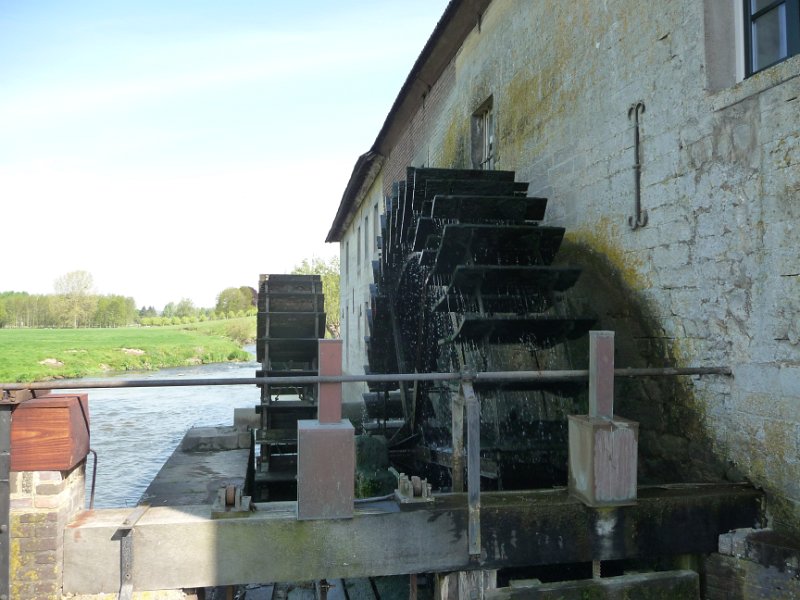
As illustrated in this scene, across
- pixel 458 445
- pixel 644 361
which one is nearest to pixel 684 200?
pixel 644 361

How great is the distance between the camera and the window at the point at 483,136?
26.3 ft

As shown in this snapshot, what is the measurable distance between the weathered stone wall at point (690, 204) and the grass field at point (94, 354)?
2969 centimetres

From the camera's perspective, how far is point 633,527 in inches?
130

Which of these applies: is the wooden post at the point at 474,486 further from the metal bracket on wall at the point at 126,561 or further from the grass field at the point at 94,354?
the grass field at the point at 94,354

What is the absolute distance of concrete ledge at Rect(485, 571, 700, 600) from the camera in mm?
3225

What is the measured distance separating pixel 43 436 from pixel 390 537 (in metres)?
1.68

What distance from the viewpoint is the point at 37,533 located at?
2904 mm

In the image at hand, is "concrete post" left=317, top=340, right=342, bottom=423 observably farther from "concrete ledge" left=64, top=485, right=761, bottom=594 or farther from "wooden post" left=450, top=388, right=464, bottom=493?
"wooden post" left=450, top=388, right=464, bottom=493

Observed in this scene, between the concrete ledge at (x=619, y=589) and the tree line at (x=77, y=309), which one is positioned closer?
the concrete ledge at (x=619, y=589)

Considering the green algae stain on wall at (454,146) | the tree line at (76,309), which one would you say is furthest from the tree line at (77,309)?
the green algae stain on wall at (454,146)

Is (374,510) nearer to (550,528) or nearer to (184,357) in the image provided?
(550,528)

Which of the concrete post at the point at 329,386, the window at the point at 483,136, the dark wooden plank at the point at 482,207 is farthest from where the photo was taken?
the window at the point at 483,136

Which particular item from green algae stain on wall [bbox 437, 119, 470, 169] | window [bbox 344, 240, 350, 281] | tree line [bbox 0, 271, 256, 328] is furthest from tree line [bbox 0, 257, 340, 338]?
green algae stain on wall [bbox 437, 119, 470, 169]

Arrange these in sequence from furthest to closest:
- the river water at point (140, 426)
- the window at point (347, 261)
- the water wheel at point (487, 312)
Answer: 1. the window at point (347, 261)
2. the river water at point (140, 426)
3. the water wheel at point (487, 312)
